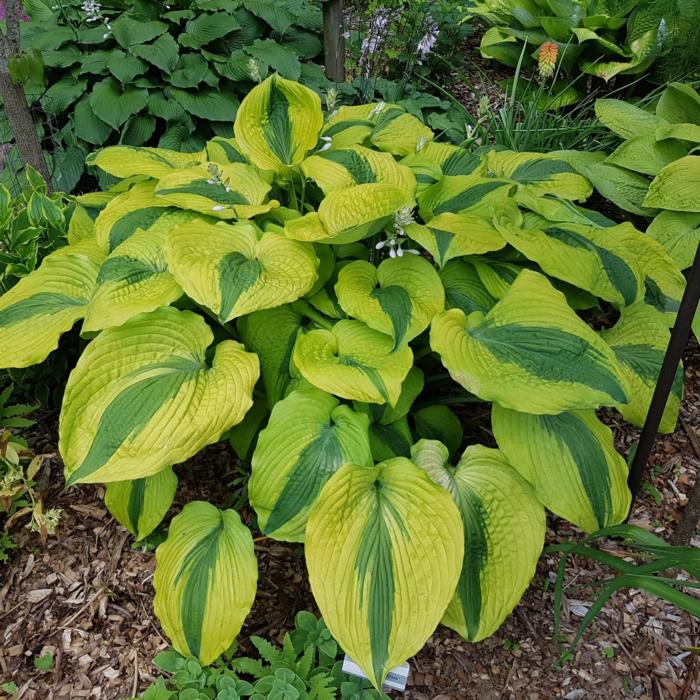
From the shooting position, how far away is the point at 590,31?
→ 348 centimetres

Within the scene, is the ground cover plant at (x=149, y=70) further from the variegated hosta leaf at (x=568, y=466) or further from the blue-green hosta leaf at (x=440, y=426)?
the variegated hosta leaf at (x=568, y=466)

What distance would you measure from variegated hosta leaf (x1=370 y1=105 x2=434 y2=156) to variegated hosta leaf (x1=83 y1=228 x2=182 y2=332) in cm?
90

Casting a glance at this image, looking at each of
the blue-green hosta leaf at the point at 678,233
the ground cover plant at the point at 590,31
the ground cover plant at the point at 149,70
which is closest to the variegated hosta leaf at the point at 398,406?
the blue-green hosta leaf at the point at 678,233

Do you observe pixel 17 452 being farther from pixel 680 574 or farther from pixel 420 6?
pixel 420 6

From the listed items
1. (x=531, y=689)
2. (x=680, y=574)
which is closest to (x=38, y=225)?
(x=531, y=689)

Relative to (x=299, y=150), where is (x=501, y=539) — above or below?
below

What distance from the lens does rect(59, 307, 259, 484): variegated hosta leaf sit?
144cm

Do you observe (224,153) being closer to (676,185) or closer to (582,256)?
(582,256)

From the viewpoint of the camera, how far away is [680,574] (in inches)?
69.6

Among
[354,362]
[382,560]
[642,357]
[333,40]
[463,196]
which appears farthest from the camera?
[333,40]

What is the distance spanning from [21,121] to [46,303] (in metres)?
1.01

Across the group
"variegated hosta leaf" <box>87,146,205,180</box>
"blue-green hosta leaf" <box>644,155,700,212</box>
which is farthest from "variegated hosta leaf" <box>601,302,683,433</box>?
"variegated hosta leaf" <box>87,146,205,180</box>

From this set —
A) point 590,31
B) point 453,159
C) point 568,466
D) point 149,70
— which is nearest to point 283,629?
point 568,466

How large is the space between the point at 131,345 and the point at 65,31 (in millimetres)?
2394
